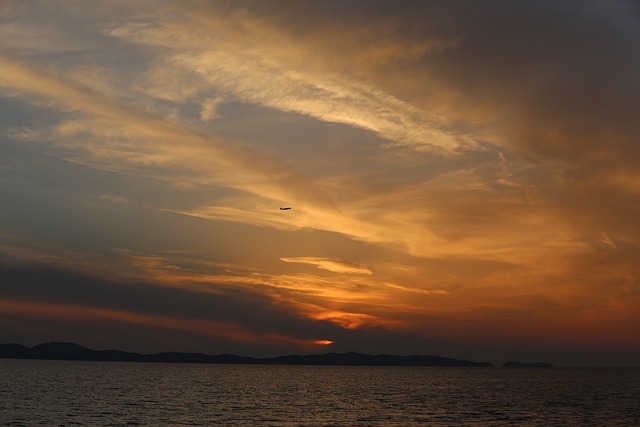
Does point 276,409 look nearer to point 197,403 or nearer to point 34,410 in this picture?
point 197,403

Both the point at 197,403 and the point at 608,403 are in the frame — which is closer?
the point at 197,403

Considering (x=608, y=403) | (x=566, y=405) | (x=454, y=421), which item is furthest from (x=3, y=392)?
(x=608, y=403)

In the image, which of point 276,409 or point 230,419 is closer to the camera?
point 230,419

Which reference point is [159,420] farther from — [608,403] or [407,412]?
[608,403]

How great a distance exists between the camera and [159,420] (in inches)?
3792

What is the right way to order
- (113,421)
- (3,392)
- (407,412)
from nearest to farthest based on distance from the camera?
(113,421) → (407,412) → (3,392)

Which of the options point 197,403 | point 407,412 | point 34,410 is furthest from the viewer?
point 197,403

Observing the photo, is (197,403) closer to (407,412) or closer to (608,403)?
(407,412)

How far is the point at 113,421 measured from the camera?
93.1 meters

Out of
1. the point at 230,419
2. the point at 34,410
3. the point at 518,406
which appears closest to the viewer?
the point at 230,419

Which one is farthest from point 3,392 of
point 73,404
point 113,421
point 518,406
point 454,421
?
point 518,406

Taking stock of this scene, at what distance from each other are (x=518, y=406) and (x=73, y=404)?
93.6 meters

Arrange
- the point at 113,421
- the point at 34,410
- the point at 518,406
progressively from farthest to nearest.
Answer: the point at 518,406 → the point at 34,410 → the point at 113,421

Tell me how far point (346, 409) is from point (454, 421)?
25677 mm
